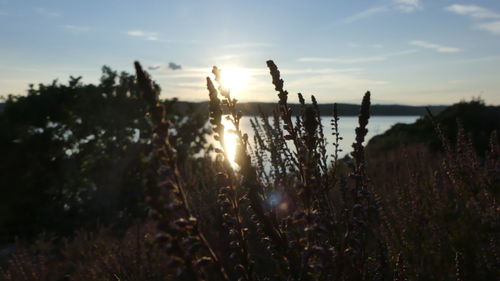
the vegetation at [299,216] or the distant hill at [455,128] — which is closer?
the vegetation at [299,216]

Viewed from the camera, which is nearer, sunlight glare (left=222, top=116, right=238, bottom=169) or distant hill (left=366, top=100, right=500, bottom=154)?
sunlight glare (left=222, top=116, right=238, bottom=169)

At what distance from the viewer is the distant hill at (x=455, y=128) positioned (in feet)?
59.9

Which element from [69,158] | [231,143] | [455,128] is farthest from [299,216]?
[455,128]

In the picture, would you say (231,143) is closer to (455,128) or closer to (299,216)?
(299,216)

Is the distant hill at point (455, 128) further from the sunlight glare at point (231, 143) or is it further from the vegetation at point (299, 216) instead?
the sunlight glare at point (231, 143)

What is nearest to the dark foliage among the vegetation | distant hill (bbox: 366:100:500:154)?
the vegetation

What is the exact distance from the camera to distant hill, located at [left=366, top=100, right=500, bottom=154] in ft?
59.9

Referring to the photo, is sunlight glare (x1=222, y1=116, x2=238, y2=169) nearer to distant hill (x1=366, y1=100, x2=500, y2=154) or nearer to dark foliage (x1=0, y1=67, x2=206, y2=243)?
dark foliage (x1=0, y1=67, x2=206, y2=243)

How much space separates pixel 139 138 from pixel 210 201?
8.15 m

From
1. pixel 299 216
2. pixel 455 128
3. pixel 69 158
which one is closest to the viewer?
pixel 299 216

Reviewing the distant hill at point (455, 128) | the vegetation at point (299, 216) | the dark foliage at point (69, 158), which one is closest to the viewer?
the vegetation at point (299, 216)

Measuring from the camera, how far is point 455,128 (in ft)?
61.4

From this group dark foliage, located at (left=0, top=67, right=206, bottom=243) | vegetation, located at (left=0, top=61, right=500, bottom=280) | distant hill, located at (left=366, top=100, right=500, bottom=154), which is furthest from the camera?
distant hill, located at (left=366, top=100, right=500, bottom=154)

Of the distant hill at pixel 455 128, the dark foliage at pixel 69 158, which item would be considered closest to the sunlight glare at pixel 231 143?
the dark foliage at pixel 69 158
